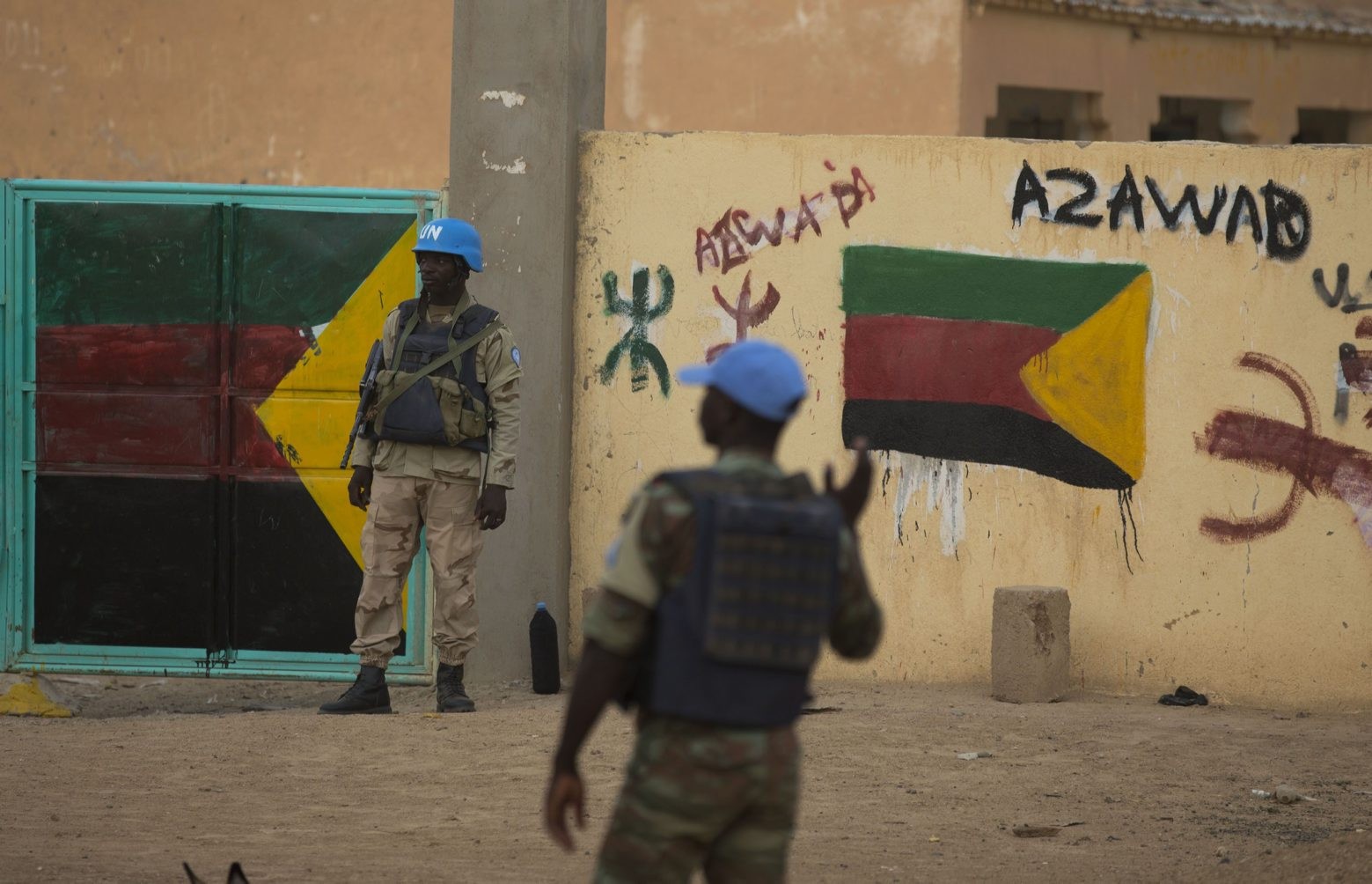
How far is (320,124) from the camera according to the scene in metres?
16.9

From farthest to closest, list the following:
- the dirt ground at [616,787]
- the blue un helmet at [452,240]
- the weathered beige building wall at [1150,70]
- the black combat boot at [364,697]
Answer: the weathered beige building wall at [1150,70] → the black combat boot at [364,697] → the blue un helmet at [452,240] → the dirt ground at [616,787]

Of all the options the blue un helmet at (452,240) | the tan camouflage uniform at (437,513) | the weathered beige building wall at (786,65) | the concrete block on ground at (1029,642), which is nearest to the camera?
the blue un helmet at (452,240)

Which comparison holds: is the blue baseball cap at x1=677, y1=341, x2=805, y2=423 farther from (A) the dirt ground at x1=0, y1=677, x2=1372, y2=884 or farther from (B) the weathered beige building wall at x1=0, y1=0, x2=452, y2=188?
(B) the weathered beige building wall at x1=0, y1=0, x2=452, y2=188

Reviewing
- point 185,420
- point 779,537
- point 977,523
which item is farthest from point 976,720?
point 779,537

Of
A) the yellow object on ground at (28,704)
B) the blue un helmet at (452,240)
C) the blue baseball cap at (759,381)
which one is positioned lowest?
the yellow object on ground at (28,704)

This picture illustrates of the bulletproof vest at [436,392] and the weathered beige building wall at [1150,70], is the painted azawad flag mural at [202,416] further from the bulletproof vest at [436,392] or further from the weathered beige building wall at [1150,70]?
the weathered beige building wall at [1150,70]

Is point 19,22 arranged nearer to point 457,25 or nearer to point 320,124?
point 320,124

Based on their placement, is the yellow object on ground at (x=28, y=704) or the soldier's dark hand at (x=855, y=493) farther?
the yellow object on ground at (x=28, y=704)

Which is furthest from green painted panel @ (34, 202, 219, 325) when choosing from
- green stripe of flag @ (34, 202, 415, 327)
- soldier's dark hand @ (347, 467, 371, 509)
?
soldier's dark hand @ (347, 467, 371, 509)

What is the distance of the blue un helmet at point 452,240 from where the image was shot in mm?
6664

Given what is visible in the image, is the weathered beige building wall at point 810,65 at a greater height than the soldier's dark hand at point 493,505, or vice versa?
the weathered beige building wall at point 810,65

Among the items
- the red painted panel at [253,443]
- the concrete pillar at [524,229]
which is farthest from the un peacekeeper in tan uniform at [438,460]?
the red painted panel at [253,443]

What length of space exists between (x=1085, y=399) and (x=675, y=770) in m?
4.84

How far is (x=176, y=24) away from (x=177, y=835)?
13215 millimetres
